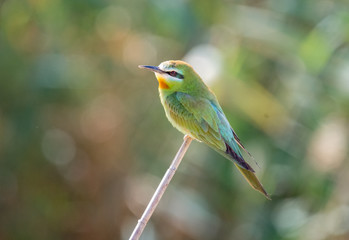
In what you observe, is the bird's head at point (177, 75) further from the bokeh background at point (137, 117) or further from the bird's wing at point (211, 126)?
the bokeh background at point (137, 117)

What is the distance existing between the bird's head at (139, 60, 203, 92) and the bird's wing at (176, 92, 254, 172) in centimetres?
5

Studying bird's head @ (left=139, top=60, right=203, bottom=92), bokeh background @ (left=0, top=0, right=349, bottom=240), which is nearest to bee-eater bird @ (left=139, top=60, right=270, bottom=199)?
bird's head @ (left=139, top=60, right=203, bottom=92)

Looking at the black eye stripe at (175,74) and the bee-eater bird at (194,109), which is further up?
the black eye stripe at (175,74)

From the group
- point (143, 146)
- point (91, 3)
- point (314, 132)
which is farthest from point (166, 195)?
point (91, 3)

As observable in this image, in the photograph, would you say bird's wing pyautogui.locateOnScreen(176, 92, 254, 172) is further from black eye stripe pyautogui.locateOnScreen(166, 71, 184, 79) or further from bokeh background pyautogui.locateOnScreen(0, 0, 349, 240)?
bokeh background pyautogui.locateOnScreen(0, 0, 349, 240)

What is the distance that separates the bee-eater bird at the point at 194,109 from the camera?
94.3 inches

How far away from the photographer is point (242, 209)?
14.9 ft

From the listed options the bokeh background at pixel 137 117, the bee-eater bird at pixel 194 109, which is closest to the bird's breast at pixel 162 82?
the bee-eater bird at pixel 194 109

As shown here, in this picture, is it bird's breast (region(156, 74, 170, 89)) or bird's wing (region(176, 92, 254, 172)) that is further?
bird's breast (region(156, 74, 170, 89))

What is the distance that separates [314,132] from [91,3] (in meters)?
1.84

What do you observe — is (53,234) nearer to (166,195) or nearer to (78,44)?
(166,195)

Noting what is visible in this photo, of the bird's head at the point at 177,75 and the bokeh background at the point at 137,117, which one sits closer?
the bird's head at the point at 177,75

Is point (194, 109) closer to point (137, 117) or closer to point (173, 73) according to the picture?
point (173, 73)

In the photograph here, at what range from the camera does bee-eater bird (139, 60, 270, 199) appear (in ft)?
7.86
